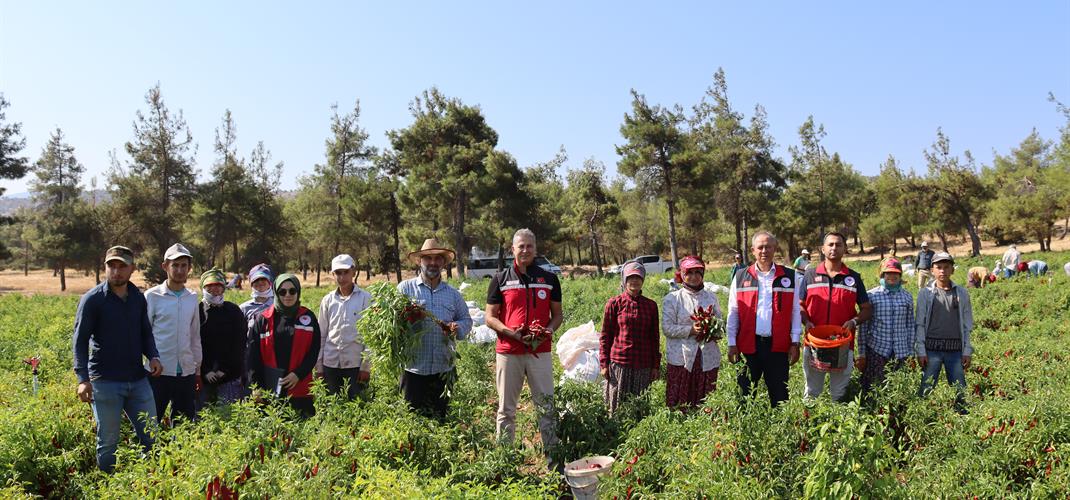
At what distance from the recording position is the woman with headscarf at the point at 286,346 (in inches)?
205

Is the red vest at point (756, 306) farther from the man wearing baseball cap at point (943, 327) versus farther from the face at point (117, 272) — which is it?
the face at point (117, 272)

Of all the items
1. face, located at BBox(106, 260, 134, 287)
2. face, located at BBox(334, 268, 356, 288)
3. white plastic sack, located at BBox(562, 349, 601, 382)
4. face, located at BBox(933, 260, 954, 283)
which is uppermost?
face, located at BBox(106, 260, 134, 287)

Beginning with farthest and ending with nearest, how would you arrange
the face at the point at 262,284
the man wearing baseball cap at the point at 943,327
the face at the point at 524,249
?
the face at the point at 262,284
the man wearing baseball cap at the point at 943,327
the face at the point at 524,249

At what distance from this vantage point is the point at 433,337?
4.99 meters

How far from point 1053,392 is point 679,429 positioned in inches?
112

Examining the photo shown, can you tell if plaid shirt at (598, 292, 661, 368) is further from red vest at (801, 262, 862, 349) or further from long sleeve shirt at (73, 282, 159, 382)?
long sleeve shirt at (73, 282, 159, 382)

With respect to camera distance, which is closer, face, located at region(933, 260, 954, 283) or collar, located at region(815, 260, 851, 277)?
collar, located at region(815, 260, 851, 277)

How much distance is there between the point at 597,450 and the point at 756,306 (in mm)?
1721

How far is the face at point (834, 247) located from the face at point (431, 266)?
3.12m

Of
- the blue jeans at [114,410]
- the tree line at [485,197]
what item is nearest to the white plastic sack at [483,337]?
the blue jeans at [114,410]

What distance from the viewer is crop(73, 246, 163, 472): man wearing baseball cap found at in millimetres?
4449

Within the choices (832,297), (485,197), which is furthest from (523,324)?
(485,197)

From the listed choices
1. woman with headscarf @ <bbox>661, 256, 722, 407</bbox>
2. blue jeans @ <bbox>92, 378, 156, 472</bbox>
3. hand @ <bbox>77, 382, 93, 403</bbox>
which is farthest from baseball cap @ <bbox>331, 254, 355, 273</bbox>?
woman with headscarf @ <bbox>661, 256, 722, 407</bbox>

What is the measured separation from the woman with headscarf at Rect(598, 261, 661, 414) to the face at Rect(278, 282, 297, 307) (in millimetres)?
2645
